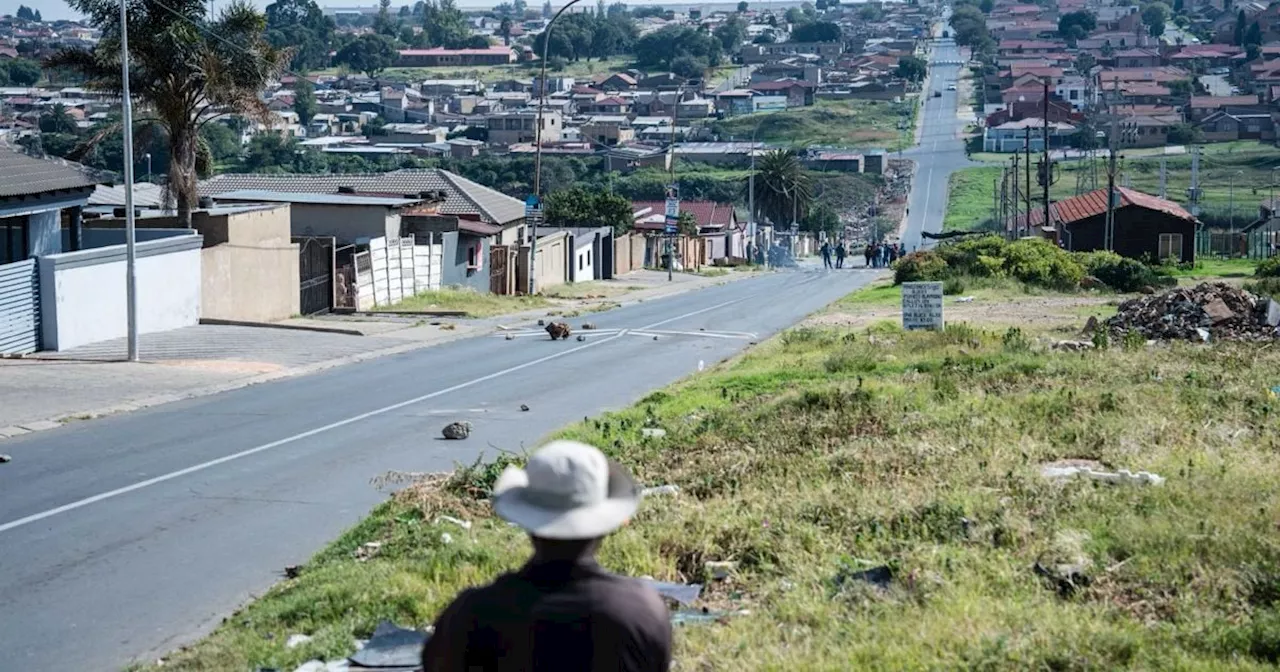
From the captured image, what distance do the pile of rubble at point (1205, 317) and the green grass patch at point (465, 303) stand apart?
1888cm

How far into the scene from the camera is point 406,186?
59750 mm

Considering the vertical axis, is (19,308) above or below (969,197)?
above

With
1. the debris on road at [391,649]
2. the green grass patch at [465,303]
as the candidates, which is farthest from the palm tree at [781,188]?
the debris on road at [391,649]

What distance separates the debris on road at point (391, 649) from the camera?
27.9 feet

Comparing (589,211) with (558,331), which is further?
(589,211)

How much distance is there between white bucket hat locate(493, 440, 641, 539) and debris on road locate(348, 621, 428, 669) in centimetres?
370

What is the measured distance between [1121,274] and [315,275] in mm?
21031

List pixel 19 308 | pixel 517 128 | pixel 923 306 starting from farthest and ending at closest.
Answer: pixel 517 128
pixel 19 308
pixel 923 306

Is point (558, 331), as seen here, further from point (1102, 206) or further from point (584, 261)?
point (1102, 206)

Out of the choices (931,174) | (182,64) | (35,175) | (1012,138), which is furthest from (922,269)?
(1012,138)

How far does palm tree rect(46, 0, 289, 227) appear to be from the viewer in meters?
35.8

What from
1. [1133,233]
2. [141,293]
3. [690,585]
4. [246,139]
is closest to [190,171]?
[141,293]

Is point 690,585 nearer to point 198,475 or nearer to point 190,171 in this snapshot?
point 198,475

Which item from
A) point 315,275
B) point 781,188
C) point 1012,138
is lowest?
Result: point 315,275
